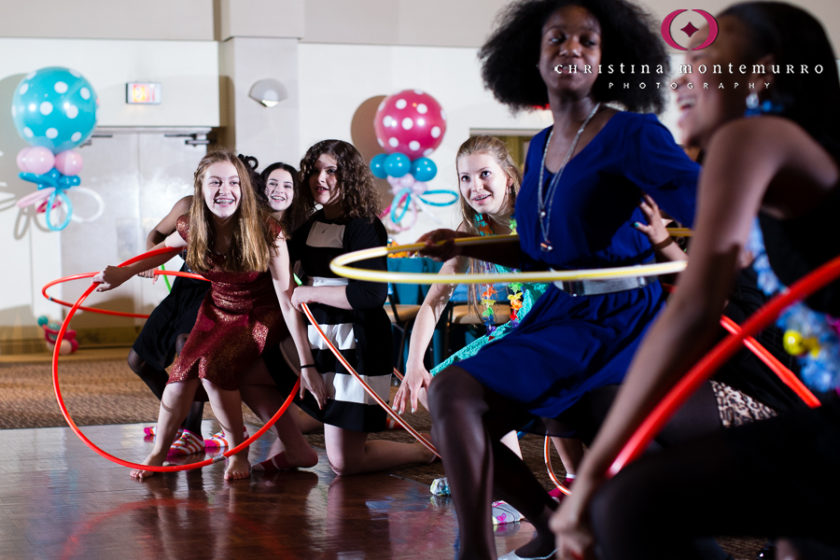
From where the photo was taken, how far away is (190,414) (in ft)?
17.1

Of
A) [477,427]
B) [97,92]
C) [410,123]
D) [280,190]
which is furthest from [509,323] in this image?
[97,92]

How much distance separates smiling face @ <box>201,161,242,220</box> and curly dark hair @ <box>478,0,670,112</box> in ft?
5.26

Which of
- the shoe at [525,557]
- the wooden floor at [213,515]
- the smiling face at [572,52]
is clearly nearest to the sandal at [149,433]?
the wooden floor at [213,515]

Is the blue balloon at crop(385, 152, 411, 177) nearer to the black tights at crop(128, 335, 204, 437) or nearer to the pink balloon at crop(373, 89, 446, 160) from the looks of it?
the pink balloon at crop(373, 89, 446, 160)

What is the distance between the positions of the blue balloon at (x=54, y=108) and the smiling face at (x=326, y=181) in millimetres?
5217

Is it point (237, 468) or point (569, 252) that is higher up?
point (569, 252)

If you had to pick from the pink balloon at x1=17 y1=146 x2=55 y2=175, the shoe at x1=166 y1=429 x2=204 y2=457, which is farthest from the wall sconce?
the shoe at x1=166 y1=429 x2=204 y2=457

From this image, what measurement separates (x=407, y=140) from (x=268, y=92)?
5.09ft

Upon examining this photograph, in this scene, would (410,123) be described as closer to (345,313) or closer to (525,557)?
(345,313)

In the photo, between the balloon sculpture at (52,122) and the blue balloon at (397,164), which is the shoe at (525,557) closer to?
the balloon sculpture at (52,122)

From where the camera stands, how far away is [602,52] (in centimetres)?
268

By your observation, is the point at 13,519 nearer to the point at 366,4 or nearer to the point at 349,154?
the point at 349,154

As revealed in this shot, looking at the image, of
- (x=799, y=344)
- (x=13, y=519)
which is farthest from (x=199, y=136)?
(x=799, y=344)

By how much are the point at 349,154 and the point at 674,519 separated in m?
3.26
